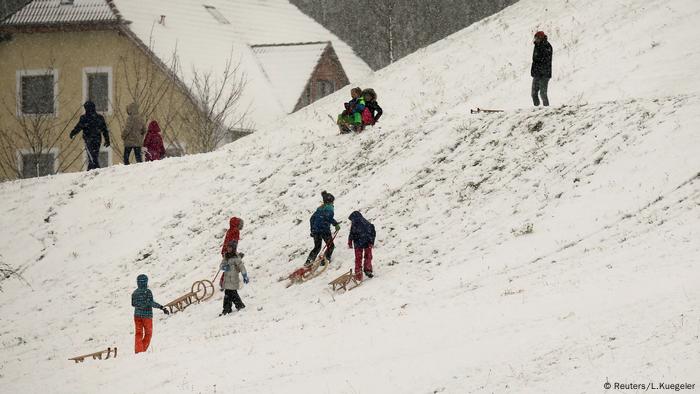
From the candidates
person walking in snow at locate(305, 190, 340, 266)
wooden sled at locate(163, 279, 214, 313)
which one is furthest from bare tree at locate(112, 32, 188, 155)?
person walking in snow at locate(305, 190, 340, 266)

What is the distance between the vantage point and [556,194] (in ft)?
Answer: 55.1

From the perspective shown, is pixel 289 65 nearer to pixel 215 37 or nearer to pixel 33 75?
pixel 215 37

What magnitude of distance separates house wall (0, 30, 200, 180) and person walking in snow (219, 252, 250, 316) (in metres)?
19.5

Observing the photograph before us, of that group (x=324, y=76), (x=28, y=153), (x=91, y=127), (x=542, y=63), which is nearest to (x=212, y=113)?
(x=28, y=153)

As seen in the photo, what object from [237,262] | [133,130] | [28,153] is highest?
[28,153]

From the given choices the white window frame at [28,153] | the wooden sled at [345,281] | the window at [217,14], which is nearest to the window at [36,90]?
the white window frame at [28,153]

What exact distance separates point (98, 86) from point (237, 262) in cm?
2345

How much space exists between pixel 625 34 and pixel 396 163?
325 inches

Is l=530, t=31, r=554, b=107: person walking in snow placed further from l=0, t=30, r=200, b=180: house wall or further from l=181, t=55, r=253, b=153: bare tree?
l=0, t=30, r=200, b=180: house wall

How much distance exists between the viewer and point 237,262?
57.9 ft

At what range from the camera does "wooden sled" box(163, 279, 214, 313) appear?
18797 millimetres

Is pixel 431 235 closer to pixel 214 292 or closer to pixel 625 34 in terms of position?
pixel 214 292

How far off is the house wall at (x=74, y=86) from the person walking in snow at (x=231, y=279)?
19549mm

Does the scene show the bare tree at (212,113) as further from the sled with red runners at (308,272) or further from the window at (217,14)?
the sled with red runners at (308,272)
